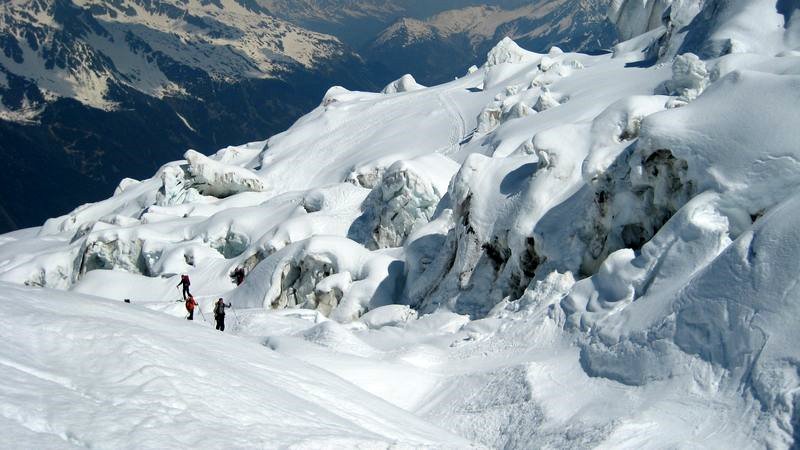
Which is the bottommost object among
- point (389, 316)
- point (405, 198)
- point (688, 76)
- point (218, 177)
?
point (389, 316)

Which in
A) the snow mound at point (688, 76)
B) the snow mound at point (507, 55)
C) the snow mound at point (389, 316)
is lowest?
the snow mound at point (507, 55)

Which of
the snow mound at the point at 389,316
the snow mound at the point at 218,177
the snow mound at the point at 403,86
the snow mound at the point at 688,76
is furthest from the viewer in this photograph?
the snow mound at the point at 403,86

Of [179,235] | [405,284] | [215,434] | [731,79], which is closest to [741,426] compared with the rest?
[215,434]

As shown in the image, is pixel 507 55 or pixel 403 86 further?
pixel 403 86

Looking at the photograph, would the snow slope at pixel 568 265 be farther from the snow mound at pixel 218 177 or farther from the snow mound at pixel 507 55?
the snow mound at pixel 507 55

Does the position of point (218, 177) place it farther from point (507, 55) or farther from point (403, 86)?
point (403, 86)

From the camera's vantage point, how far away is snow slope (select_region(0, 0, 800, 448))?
13.8 metres

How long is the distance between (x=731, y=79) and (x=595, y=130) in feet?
19.2

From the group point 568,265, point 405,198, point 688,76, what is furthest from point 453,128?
point 568,265

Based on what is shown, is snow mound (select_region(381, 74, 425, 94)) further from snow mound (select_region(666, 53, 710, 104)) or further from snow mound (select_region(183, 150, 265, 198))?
snow mound (select_region(666, 53, 710, 104))

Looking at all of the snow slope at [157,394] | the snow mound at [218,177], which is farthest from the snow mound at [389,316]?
the snow mound at [218,177]

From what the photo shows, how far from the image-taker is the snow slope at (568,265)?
13828 millimetres

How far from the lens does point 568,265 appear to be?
2188cm

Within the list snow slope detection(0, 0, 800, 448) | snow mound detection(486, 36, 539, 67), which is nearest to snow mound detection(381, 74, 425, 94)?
snow mound detection(486, 36, 539, 67)
